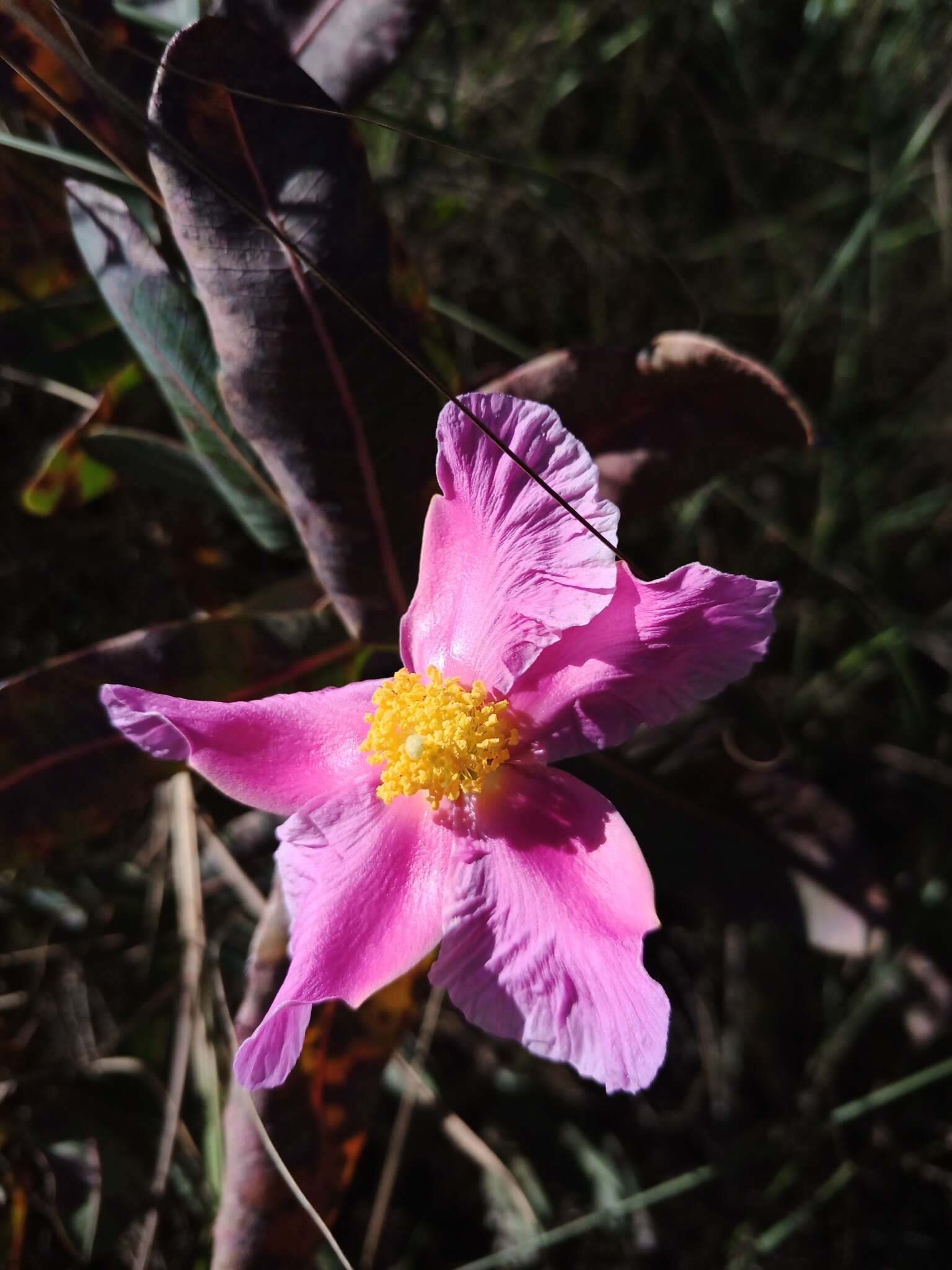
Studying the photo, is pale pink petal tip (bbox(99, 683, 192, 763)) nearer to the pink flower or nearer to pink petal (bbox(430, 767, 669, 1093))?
the pink flower

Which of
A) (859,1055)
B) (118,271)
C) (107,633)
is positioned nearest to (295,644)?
(118,271)

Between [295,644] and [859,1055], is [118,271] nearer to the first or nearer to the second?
[295,644]

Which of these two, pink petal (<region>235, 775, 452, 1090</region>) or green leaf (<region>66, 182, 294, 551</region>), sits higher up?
green leaf (<region>66, 182, 294, 551</region>)

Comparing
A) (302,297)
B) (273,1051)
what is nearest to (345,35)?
(302,297)

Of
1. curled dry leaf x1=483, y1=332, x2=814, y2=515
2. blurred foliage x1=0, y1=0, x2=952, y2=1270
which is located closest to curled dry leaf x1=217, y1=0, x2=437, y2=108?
blurred foliage x1=0, y1=0, x2=952, y2=1270

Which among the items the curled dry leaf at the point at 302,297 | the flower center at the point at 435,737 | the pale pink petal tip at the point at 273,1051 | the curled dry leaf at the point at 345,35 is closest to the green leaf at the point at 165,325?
the curled dry leaf at the point at 302,297

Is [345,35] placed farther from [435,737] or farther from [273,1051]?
[273,1051]

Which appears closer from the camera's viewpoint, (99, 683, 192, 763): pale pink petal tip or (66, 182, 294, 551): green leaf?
(99, 683, 192, 763): pale pink petal tip
